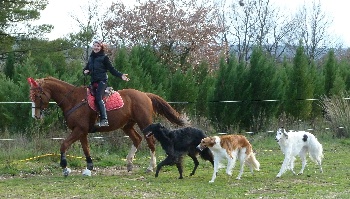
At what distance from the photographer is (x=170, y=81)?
66.6 feet

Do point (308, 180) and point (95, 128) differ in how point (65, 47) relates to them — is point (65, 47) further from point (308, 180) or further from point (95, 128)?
point (308, 180)

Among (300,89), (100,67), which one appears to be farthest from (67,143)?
(300,89)

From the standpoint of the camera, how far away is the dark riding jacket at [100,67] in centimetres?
1156

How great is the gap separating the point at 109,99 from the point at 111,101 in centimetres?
6

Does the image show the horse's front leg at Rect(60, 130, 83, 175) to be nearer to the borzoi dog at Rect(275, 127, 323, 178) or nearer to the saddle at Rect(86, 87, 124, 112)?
the saddle at Rect(86, 87, 124, 112)

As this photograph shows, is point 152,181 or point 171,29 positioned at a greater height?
point 171,29

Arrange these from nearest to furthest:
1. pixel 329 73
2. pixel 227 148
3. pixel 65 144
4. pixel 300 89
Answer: pixel 227 148
pixel 65 144
pixel 300 89
pixel 329 73

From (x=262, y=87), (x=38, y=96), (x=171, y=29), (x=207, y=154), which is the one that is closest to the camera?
(x=207, y=154)

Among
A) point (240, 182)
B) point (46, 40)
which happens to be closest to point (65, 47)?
point (46, 40)

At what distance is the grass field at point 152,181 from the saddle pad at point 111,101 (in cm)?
135

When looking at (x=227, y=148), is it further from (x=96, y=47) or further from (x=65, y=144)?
(x=96, y=47)

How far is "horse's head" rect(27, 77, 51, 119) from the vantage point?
11.5 m

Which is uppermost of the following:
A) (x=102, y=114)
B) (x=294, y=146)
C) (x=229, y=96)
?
(x=229, y=96)

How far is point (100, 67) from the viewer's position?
11.6m
